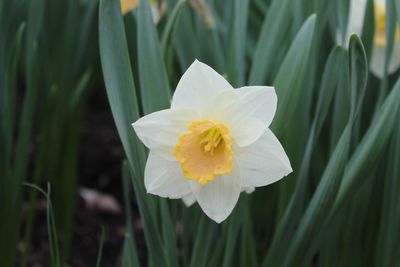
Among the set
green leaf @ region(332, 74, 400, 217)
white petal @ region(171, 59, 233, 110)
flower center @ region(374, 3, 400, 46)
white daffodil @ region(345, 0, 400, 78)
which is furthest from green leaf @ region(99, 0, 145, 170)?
flower center @ region(374, 3, 400, 46)

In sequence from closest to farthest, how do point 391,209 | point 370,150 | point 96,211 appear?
point 370,150, point 391,209, point 96,211

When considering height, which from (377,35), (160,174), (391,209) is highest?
(377,35)

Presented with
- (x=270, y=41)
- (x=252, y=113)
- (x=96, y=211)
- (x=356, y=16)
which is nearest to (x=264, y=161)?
(x=252, y=113)

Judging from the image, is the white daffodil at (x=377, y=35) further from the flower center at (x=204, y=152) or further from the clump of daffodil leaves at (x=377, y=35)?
the flower center at (x=204, y=152)

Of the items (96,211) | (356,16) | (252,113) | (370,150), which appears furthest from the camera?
(96,211)

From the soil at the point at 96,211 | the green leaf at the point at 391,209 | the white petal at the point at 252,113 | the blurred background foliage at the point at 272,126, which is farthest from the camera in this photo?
the soil at the point at 96,211

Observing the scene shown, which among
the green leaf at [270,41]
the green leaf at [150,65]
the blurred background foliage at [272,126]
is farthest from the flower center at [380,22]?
the green leaf at [150,65]

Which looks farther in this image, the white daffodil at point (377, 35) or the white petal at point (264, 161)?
the white daffodil at point (377, 35)

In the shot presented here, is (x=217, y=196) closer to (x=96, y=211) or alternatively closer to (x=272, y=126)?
(x=272, y=126)
